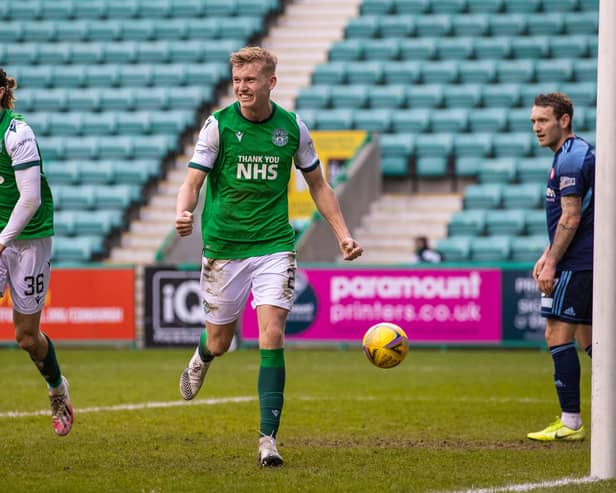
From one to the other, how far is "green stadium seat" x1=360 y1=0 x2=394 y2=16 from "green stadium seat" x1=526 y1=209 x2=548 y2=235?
7.00 m

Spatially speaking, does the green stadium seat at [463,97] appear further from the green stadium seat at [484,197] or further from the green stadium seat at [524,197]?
the green stadium seat at [524,197]

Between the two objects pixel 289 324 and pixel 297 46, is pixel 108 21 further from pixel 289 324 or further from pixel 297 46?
pixel 289 324

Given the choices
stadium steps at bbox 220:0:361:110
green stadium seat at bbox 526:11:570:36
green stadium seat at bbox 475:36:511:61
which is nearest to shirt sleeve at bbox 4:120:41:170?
stadium steps at bbox 220:0:361:110

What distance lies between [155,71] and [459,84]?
6.46 meters

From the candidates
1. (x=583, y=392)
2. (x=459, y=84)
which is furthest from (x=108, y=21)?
(x=583, y=392)

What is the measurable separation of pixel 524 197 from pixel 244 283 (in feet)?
48.1

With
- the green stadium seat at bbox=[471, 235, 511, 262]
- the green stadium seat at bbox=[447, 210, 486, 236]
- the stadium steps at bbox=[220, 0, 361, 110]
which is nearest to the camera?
the green stadium seat at bbox=[471, 235, 511, 262]

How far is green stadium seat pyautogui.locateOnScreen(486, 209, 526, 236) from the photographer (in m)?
20.8

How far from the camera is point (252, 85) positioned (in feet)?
23.1

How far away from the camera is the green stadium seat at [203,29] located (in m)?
26.2

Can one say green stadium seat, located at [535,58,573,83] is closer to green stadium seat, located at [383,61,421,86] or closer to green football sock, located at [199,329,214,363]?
green stadium seat, located at [383,61,421,86]

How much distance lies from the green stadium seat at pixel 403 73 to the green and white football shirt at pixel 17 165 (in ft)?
56.4

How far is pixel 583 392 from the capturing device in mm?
11609

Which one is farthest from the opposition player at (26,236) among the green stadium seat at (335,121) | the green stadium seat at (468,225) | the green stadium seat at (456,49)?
the green stadium seat at (456,49)
